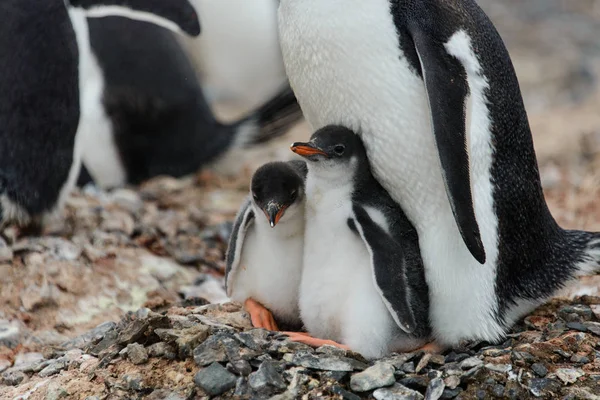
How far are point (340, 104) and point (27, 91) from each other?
188 cm

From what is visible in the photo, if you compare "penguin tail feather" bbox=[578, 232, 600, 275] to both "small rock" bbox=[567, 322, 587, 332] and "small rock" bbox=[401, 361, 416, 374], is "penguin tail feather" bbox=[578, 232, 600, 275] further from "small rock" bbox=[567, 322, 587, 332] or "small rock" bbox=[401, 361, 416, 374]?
"small rock" bbox=[401, 361, 416, 374]

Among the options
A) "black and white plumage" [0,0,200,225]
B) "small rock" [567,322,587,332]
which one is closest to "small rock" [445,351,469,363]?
"small rock" [567,322,587,332]

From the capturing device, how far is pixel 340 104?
2.85 metres

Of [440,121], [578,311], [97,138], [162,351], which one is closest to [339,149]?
[440,121]

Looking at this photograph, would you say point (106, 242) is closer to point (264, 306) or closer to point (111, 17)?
point (264, 306)

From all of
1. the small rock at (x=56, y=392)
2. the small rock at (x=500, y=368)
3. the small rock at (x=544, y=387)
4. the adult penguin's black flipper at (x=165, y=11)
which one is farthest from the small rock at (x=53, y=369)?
the adult penguin's black flipper at (x=165, y=11)

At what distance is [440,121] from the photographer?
8.73 ft

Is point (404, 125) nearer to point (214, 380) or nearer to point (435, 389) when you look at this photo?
point (435, 389)

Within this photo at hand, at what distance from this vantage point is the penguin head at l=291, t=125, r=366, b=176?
2.74m

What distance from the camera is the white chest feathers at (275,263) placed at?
3.00 m

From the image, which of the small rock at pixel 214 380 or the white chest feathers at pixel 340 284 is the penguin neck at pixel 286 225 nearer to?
the white chest feathers at pixel 340 284

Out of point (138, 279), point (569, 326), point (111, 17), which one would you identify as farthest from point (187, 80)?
point (569, 326)

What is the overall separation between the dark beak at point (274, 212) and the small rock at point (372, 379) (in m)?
0.53

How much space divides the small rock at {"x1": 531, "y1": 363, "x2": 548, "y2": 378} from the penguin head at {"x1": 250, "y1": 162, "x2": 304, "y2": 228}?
2.83 feet
